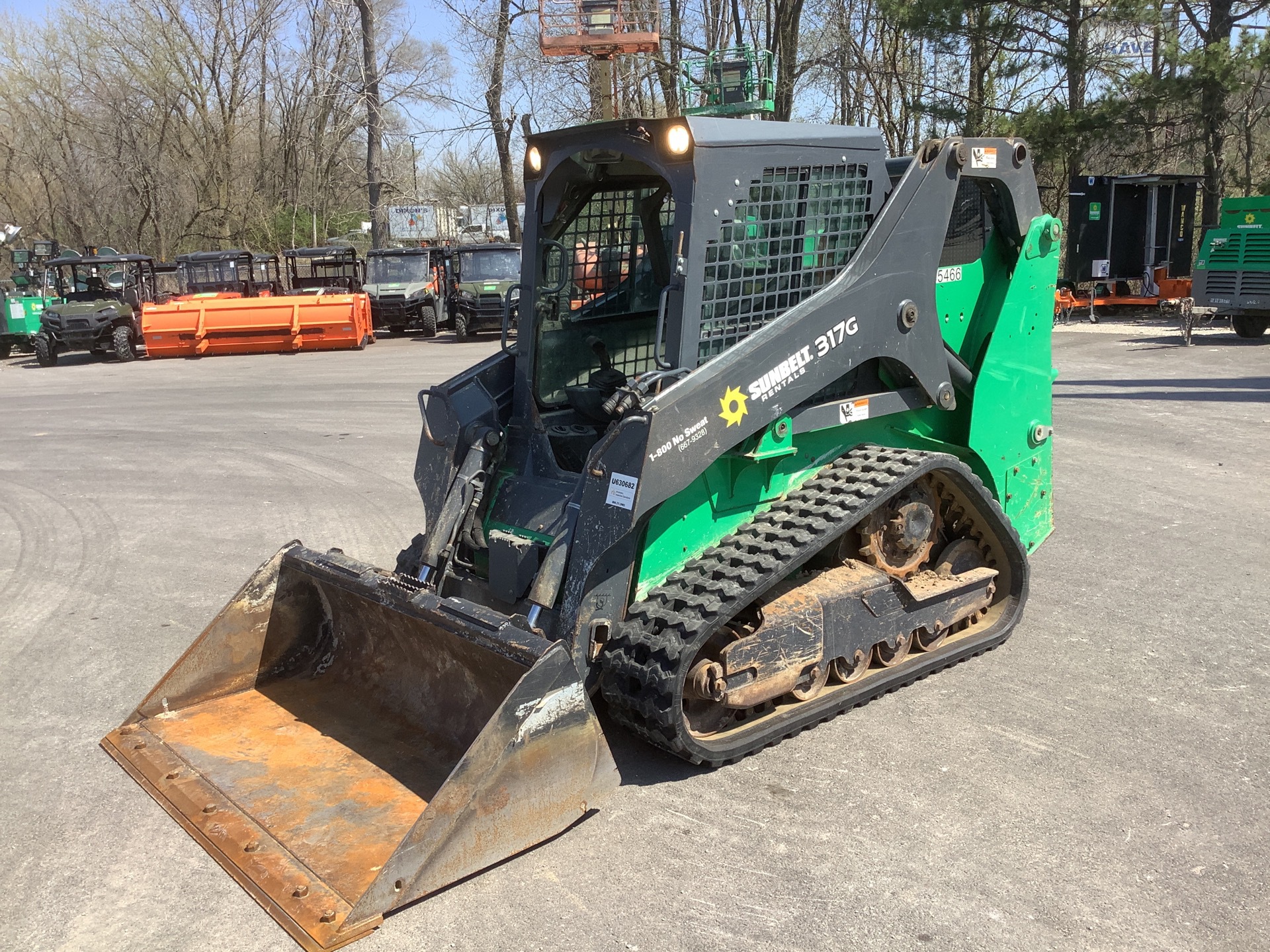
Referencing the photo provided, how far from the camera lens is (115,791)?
4.11 m

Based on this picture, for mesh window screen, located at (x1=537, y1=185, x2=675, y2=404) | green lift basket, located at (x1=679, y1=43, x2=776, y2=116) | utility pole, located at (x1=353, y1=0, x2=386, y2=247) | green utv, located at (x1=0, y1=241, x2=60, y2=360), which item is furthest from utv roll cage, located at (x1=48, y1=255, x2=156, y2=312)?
mesh window screen, located at (x1=537, y1=185, x2=675, y2=404)

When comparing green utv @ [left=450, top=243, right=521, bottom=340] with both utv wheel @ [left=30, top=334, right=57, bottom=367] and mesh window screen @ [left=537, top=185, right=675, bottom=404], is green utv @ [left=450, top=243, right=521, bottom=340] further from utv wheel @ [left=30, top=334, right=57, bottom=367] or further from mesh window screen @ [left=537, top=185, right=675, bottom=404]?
mesh window screen @ [left=537, top=185, right=675, bottom=404]

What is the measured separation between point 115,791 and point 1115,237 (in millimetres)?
23642

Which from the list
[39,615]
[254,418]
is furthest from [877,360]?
[254,418]

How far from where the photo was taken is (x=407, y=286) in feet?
81.6

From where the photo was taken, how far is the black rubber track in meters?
3.83

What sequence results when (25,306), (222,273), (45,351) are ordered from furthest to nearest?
(222,273), (25,306), (45,351)

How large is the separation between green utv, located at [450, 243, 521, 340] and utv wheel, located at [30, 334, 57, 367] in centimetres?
810

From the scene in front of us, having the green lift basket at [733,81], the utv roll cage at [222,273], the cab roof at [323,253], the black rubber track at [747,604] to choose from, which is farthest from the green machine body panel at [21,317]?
the black rubber track at [747,604]

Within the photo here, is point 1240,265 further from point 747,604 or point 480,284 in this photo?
point 747,604

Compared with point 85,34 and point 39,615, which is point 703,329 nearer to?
point 39,615

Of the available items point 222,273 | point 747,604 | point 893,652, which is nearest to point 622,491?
point 747,604

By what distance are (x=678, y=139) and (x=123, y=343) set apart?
20.8 meters

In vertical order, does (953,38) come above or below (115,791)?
above
